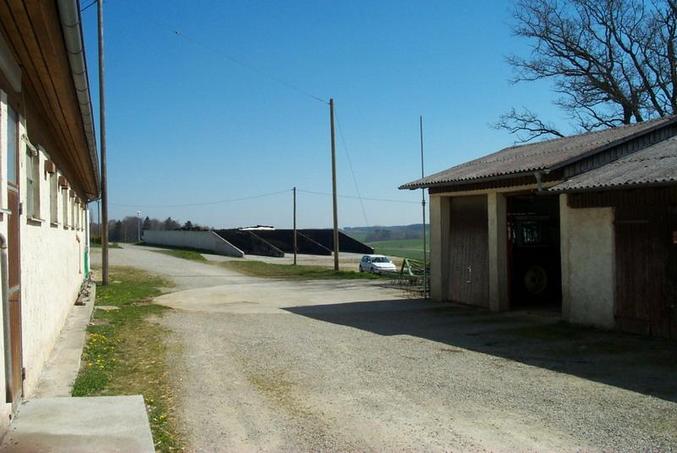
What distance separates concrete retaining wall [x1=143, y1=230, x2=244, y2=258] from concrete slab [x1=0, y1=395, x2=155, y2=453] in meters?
45.6

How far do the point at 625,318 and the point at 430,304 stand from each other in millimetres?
6200

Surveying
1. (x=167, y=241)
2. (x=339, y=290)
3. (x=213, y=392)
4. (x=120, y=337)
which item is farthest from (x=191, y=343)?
(x=167, y=241)

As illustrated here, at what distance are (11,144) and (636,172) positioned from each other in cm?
987

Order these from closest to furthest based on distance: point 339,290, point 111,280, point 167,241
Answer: point 339,290 < point 111,280 < point 167,241

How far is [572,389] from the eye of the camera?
24.0ft

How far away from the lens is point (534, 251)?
15.9m

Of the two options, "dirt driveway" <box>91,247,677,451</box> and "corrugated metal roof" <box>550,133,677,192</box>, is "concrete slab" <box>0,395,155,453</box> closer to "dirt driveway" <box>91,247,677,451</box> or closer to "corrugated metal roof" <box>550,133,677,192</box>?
"dirt driveway" <box>91,247,677,451</box>

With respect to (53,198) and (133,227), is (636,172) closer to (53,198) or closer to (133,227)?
(53,198)

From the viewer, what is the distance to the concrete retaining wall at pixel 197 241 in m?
53.4

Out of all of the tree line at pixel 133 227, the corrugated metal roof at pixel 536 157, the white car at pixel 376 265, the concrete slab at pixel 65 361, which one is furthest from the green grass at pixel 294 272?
the tree line at pixel 133 227

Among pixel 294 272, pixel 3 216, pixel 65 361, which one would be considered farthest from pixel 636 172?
pixel 294 272

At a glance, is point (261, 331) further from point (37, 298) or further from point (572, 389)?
point (572, 389)

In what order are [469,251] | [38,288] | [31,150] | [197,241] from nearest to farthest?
[31,150]
[38,288]
[469,251]
[197,241]

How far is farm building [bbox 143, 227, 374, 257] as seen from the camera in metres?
Answer: 55.5
